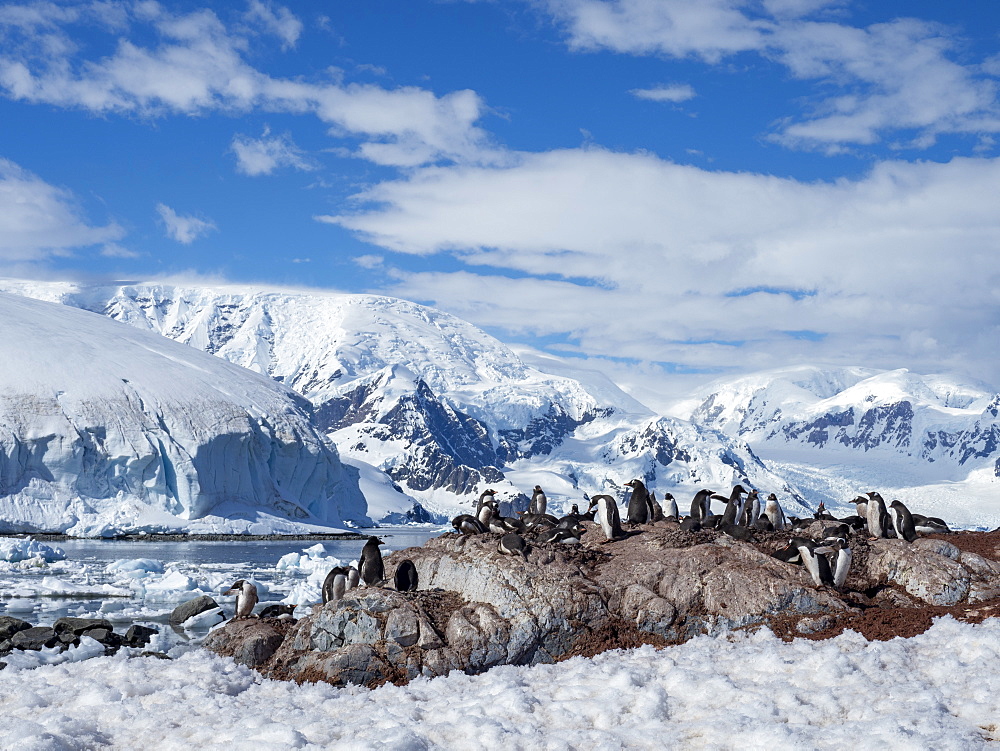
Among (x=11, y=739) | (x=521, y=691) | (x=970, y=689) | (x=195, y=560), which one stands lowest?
(x=195, y=560)

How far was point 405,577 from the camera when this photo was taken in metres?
16.5

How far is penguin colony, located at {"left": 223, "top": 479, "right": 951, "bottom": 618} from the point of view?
49.7 feet

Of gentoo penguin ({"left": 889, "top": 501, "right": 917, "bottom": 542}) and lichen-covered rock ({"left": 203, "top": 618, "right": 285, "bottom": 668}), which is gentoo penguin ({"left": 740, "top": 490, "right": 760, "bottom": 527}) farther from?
lichen-covered rock ({"left": 203, "top": 618, "right": 285, "bottom": 668})

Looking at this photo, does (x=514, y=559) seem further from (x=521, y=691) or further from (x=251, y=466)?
(x=251, y=466)

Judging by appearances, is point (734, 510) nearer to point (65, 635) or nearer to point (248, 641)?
point (248, 641)

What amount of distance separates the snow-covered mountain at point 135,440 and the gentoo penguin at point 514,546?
222ft

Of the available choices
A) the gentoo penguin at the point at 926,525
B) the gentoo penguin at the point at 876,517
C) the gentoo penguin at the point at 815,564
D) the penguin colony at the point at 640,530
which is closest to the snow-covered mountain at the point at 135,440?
the penguin colony at the point at 640,530

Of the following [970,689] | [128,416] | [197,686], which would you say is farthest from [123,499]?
[970,689]

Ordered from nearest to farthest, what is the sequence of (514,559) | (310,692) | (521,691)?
(521,691), (310,692), (514,559)

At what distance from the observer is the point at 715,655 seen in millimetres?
12641

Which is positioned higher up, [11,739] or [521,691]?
[521,691]

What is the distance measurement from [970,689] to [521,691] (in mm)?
5218

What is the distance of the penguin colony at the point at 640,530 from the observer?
15.1m

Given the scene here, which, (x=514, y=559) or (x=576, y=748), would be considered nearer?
(x=576, y=748)
